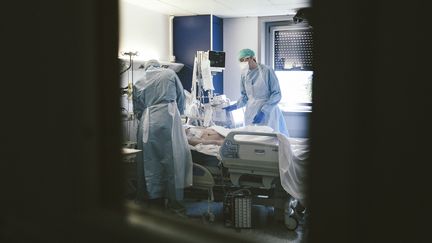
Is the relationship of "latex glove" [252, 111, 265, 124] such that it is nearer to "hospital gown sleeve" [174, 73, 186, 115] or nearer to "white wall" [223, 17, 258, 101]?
"hospital gown sleeve" [174, 73, 186, 115]

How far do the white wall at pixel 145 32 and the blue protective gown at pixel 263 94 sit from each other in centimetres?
144

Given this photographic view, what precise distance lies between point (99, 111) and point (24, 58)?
0.23m

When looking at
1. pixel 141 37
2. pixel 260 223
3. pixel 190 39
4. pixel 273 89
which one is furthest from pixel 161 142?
pixel 190 39

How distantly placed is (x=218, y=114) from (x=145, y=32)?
1517 mm

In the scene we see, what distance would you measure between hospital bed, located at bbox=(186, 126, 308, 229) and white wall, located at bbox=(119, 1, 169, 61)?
186 centimetres

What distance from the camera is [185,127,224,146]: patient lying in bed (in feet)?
12.9

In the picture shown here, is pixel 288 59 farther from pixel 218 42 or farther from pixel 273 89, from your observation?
pixel 273 89

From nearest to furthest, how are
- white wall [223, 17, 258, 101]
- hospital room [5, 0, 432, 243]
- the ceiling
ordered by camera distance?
hospital room [5, 0, 432, 243] < the ceiling < white wall [223, 17, 258, 101]

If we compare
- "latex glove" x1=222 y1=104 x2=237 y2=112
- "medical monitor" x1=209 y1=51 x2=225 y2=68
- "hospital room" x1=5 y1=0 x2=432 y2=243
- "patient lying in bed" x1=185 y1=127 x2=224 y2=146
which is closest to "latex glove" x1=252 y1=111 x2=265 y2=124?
"latex glove" x1=222 y1=104 x2=237 y2=112

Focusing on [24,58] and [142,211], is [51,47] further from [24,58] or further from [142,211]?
[142,211]

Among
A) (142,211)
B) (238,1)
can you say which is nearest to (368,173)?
(142,211)

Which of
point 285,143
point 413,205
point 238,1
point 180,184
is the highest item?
point 238,1

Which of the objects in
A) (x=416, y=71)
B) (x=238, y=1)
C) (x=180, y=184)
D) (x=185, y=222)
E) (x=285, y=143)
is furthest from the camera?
(x=238, y=1)

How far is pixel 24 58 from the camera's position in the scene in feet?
3.01
